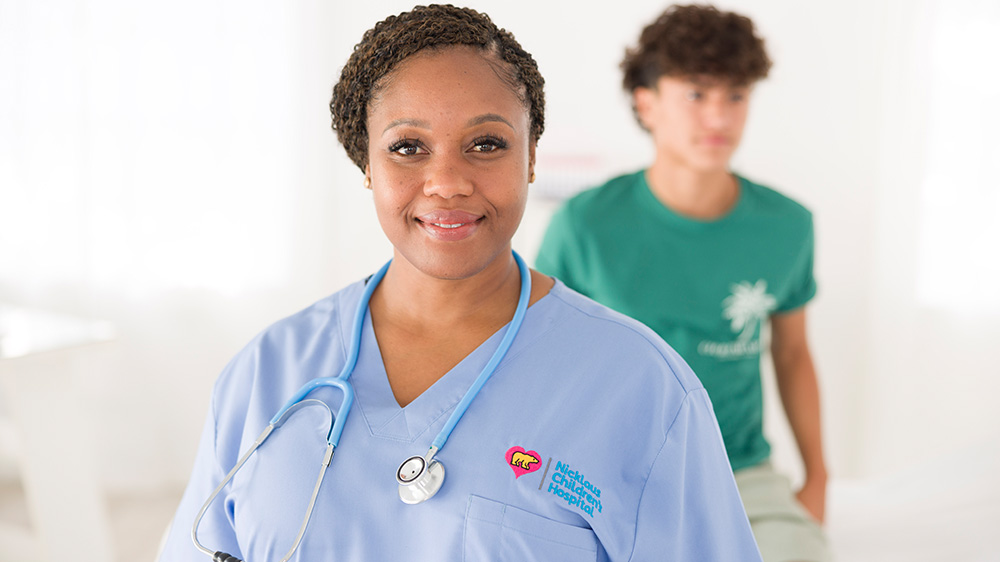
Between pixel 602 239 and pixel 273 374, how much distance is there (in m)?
0.69

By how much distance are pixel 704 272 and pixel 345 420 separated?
0.78 m

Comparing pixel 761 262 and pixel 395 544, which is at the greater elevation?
pixel 761 262

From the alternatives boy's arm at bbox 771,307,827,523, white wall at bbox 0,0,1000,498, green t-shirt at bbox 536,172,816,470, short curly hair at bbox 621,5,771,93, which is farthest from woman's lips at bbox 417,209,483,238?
white wall at bbox 0,0,1000,498

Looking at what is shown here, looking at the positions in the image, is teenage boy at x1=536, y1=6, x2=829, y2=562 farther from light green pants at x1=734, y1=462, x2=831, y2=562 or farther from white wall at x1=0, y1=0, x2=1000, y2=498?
white wall at x1=0, y1=0, x2=1000, y2=498

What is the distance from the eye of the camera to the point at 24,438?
1841mm

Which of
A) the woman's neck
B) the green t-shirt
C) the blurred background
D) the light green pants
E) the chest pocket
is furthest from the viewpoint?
the blurred background

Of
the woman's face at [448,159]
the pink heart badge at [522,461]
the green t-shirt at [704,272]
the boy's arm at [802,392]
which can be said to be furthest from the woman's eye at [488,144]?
the boy's arm at [802,392]

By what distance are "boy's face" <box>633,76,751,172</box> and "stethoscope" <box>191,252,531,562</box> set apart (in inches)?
23.5

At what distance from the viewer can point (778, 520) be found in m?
1.36

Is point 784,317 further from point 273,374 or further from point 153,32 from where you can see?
point 153,32

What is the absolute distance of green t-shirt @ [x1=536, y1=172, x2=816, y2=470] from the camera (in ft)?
4.67

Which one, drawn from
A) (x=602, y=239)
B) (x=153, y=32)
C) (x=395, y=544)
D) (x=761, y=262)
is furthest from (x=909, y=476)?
(x=153, y=32)

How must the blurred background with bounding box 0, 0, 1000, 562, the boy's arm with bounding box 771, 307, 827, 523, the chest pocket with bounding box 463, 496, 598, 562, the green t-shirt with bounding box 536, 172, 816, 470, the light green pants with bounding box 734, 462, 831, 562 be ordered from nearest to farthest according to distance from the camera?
the chest pocket with bounding box 463, 496, 598, 562, the light green pants with bounding box 734, 462, 831, 562, the green t-shirt with bounding box 536, 172, 816, 470, the boy's arm with bounding box 771, 307, 827, 523, the blurred background with bounding box 0, 0, 1000, 562

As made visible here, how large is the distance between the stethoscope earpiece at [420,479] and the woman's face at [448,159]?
0.64ft
